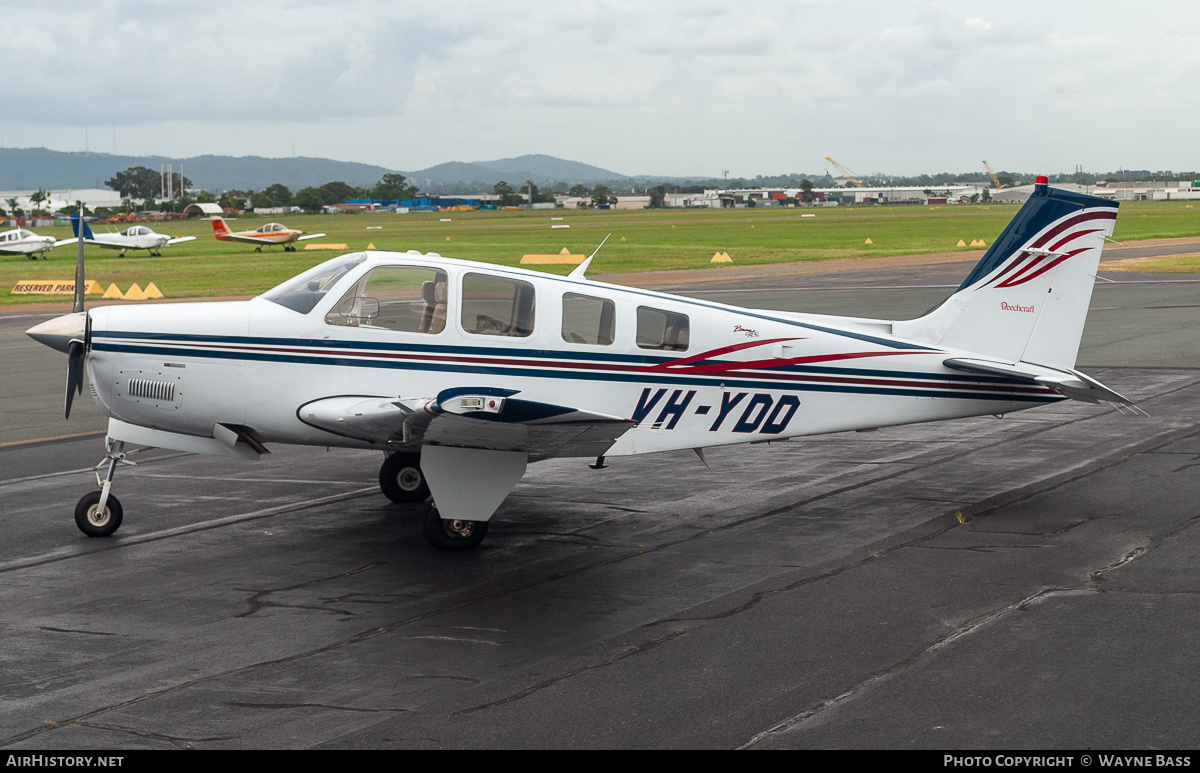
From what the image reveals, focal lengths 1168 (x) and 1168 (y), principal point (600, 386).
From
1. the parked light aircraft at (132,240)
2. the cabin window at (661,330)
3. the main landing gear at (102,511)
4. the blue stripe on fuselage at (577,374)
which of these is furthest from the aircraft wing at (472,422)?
the parked light aircraft at (132,240)

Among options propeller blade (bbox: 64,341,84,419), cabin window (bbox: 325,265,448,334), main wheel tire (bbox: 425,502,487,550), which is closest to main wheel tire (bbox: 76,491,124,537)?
propeller blade (bbox: 64,341,84,419)

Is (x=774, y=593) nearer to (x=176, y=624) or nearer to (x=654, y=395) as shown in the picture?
(x=654, y=395)

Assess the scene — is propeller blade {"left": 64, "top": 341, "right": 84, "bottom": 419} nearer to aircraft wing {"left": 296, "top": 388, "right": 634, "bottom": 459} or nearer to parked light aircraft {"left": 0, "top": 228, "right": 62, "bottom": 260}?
aircraft wing {"left": 296, "top": 388, "right": 634, "bottom": 459}

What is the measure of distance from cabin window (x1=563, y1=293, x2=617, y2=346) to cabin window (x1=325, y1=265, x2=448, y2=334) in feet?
3.48

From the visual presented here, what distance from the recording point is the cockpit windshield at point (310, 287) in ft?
32.1

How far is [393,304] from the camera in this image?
384 inches

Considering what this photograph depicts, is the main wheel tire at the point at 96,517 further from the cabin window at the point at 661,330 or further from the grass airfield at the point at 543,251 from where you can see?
the grass airfield at the point at 543,251

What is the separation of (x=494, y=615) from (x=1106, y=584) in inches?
171

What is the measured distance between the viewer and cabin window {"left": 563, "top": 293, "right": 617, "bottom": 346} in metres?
9.95

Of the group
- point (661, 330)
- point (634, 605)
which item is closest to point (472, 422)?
→ point (634, 605)

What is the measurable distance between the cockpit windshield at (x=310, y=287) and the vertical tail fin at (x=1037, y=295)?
16.7 feet

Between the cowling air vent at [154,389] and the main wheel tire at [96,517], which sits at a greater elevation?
the cowling air vent at [154,389]

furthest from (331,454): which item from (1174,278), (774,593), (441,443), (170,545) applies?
(1174,278)

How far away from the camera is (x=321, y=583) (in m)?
8.70
